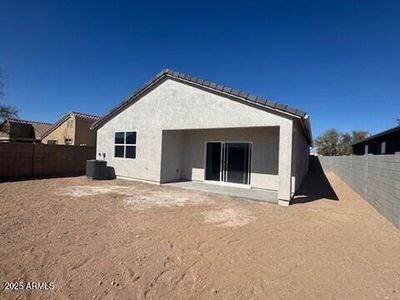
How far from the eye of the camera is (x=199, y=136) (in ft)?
40.9

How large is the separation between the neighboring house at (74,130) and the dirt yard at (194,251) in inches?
725

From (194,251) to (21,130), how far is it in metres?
34.1

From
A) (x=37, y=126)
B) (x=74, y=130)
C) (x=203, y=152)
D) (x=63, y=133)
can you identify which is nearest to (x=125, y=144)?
(x=203, y=152)

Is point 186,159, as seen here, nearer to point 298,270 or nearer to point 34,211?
point 34,211

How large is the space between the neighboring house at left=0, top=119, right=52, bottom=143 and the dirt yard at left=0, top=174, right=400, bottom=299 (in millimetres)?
24001

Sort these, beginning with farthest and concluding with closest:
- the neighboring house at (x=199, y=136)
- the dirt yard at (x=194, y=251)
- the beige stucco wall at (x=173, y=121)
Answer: the neighboring house at (x=199, y=136) → the beige stucco wall at (x=173, y=121) → the dirt yard at (x=194, y=251)

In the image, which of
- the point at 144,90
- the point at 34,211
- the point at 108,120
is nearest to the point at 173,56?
the point at 144,90

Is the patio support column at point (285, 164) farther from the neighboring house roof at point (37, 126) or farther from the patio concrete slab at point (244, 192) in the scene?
the neighboring house roof at point (37, 126)

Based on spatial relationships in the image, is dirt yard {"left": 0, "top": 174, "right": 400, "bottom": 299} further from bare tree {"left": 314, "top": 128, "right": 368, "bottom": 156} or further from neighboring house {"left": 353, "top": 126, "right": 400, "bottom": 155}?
bare tree {"left": 314, "top": 128, "right": 368, "bottom": 156}

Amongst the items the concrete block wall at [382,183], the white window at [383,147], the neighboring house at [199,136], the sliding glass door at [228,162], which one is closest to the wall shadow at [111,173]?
the neighboring house at [199,136]

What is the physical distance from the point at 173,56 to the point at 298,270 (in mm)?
12790

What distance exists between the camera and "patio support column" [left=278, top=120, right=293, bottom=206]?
791 centimetres

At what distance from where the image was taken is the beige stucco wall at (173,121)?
8.15 m

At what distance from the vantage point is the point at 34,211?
623cm
